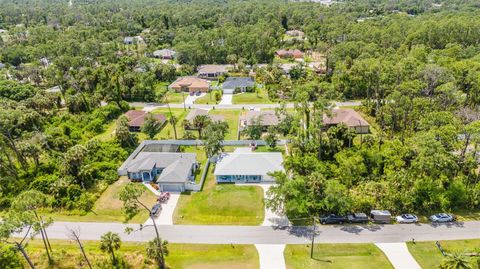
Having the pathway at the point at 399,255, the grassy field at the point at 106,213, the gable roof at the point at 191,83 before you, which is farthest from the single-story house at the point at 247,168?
the gable roof at the point at 191,83

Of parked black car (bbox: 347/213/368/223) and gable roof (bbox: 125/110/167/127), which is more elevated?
gable roof (bbox: 125/110/167/127)

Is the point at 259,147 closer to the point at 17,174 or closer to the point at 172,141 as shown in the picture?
the point at 172,141

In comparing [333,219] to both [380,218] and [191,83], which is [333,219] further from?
[191,83]

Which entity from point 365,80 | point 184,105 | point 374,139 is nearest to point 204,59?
point 184,105

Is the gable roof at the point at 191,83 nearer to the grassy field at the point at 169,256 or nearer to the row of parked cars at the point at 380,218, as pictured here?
the grassy field at the point at 169,256

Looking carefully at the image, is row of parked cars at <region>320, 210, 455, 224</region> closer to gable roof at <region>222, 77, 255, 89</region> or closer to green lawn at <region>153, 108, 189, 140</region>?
green lawn at <region>153, 108, 189, 140</region>

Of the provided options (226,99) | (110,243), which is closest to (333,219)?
(110,243)

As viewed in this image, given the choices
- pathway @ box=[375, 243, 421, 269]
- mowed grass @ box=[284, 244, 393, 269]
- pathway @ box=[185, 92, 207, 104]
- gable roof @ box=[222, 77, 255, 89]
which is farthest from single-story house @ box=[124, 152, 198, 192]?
gable roof @ box=[222, 77, 255, 89]
